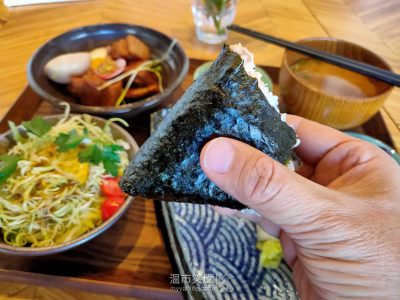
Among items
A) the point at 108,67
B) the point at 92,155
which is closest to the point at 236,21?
the point at 108,67

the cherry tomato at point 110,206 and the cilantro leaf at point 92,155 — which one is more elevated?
the cilantro leaf at point 92,155

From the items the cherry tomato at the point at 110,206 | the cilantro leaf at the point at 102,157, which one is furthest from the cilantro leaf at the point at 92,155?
the cherry tomato at the point at 110,206

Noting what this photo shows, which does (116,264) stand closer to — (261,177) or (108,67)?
(261,177)

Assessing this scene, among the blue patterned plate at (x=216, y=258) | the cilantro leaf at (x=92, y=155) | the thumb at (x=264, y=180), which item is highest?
the thumb at (x=264, y=180)

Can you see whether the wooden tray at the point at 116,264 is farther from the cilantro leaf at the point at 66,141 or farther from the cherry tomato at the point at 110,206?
the cilantro leaf at the point at 66,141

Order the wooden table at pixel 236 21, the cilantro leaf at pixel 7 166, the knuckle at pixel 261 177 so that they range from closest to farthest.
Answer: the knuckle at pixel 261 177
the cilantro leaf at pixel 7 166
the wooden table at pixel 236 21

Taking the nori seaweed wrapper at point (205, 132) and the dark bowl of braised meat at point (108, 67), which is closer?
the nori seaweed wrapper at point (205, 132)
